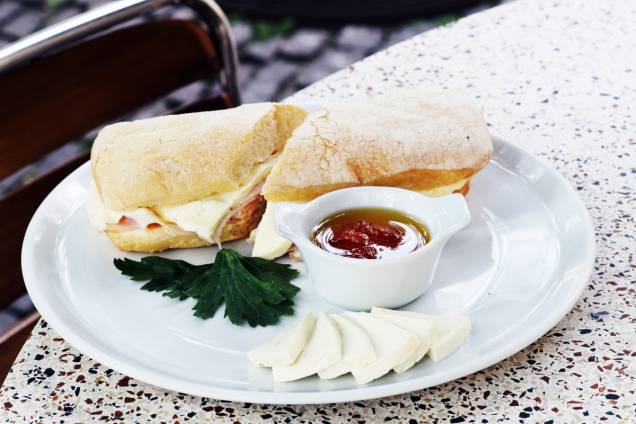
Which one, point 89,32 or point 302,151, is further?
point 89,32

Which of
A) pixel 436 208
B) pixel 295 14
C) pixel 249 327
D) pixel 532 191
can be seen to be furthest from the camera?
pixel 295 14

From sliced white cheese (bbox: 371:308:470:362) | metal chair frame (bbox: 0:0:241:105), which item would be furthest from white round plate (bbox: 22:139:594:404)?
metal chair frame (bbox: 0:0:241:105)

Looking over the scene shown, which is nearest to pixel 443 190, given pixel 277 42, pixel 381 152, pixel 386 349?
pixel 381 152

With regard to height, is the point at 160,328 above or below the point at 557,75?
above

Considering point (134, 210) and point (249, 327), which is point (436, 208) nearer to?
point (249, 327)

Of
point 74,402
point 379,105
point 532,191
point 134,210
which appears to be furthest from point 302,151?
point 74,402

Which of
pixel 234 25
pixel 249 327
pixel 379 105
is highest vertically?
pixel 379 105
